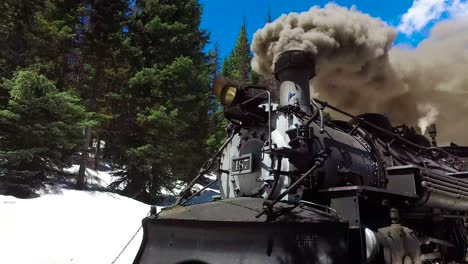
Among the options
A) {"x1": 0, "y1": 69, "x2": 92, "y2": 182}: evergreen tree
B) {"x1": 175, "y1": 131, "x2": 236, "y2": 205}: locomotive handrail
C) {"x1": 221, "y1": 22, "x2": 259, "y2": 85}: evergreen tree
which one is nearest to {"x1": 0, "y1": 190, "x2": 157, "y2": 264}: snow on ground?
{"x1": 0, "y1": 69, "x2": 92, "y2": 182}: evergreen tree

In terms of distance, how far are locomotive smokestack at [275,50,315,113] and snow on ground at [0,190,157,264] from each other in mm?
5063

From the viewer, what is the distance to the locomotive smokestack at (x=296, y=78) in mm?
4938

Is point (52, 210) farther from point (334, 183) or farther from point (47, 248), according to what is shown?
point (334, 183)

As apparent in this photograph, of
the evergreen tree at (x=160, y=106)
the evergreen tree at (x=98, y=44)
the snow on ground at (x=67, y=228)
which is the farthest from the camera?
the evergreen tree at (x=98, y=44)

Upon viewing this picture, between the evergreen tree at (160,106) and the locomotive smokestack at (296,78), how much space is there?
9.82 metres

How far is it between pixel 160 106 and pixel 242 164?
408 inches

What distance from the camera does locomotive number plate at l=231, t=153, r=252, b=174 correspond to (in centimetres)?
479

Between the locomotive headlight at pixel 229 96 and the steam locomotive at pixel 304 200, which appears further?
the locomotive headlight at pixel 229 96

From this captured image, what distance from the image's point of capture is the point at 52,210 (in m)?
10.2

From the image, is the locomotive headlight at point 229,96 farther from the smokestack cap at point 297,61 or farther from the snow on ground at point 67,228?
the snow on ground at point 67,228

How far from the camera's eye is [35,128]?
11.6 meters

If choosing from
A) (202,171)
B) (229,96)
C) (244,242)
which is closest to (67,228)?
(202,171)

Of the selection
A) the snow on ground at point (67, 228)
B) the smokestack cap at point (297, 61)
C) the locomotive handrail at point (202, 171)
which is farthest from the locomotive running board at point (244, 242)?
the snow on ground at point (67, 228)

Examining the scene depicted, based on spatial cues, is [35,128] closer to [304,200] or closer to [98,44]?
[98,44]
